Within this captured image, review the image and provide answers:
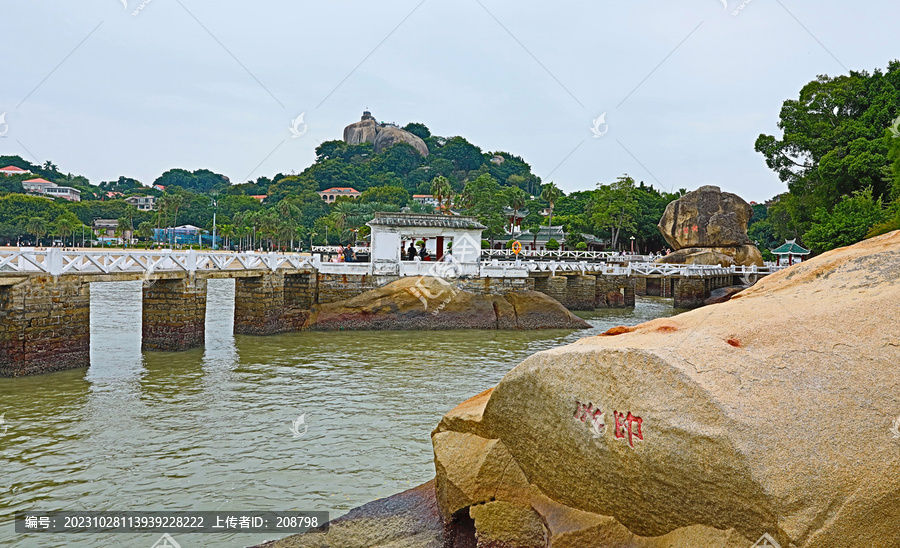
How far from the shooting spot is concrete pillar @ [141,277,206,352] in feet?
68.7

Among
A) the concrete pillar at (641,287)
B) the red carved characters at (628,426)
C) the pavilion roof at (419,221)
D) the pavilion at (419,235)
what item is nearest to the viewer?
the red carved characters at (628,426)

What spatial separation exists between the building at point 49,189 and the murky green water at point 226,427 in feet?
384

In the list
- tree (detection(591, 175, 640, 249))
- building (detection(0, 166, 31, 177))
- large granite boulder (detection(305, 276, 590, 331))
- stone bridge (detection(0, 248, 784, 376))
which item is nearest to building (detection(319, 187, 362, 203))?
building (detection(0, 166, 31, 177))

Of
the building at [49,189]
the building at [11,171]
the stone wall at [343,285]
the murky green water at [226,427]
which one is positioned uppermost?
the building at [11,171]

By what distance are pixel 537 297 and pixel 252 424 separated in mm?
19220

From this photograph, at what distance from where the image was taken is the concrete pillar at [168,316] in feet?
68.7

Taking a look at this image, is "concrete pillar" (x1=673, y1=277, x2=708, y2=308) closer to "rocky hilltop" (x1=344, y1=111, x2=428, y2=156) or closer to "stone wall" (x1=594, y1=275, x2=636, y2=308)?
"stone wall" (x1=594, y1=275, x2=636, y2=308)

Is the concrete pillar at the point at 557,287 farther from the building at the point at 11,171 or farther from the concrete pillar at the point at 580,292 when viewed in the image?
the building at the point at 11,171

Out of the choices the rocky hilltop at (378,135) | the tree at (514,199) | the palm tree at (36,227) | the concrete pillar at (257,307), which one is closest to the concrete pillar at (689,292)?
the concrete pillar at (257,307)

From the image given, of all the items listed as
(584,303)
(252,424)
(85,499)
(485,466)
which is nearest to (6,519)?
(85,499)

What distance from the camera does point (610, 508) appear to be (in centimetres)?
528

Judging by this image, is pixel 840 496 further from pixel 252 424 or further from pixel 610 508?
pixel 252 424

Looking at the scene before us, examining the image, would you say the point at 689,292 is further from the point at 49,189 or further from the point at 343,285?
the point at 49,189

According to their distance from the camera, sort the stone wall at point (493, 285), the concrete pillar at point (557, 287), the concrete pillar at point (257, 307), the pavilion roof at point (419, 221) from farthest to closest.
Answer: the concrete pillar at point (557, 287)
the pavilion roof at point (419, 221)
the stone wall at point (493, 285)
the concrete pillar at point (257, 307)
